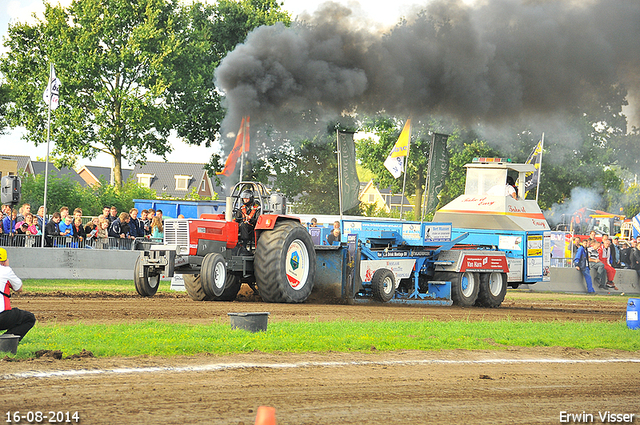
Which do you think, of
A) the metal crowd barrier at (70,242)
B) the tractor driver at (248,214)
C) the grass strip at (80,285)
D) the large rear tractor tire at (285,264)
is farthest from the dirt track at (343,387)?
the metal crowd barrier at (70,242)

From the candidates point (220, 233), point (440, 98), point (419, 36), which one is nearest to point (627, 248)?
point (440, 98)

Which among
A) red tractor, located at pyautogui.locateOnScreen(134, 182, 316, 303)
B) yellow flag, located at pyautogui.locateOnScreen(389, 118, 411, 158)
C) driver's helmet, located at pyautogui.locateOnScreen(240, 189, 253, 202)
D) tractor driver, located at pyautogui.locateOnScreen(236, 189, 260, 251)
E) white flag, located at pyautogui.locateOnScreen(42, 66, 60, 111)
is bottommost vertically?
red tractor, located at pyautogui.locateOnScreen(134, 182, 316, 303)

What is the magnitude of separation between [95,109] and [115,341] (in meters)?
32.9

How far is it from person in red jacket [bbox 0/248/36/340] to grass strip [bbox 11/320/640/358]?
20cm

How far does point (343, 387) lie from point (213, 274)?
6.34 metres

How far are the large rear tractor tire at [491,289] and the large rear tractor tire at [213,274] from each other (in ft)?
22.2

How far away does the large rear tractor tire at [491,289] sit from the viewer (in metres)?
17.0

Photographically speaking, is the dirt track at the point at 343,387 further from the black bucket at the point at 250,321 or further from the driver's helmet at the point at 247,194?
the driver's helmet at the point at 247,194

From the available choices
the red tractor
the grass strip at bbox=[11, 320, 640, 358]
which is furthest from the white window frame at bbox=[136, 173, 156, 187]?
the grass strip at bbox=[11, 320, 640, 358]

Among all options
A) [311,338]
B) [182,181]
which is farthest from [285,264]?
[182,181]

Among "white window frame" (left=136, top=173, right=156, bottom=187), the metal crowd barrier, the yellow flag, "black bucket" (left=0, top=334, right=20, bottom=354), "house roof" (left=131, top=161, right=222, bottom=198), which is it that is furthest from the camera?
"house roof" (left=131, top=161, right=222, bottom=198)

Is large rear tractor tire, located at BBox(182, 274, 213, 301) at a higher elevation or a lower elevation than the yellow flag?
lower

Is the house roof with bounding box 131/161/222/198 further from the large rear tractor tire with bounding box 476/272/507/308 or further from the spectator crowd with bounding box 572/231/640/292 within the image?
the large rear tractor tire with bounding box 476/272/507/308

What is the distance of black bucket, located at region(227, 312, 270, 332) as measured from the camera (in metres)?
9.16
